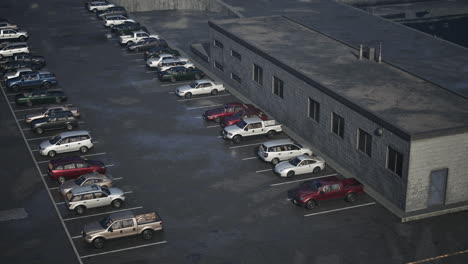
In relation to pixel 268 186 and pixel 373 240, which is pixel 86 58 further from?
pixel 373 240

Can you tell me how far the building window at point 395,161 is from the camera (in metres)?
52.0

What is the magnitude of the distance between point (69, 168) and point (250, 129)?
16207 millimetres

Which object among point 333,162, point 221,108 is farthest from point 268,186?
point 221,108

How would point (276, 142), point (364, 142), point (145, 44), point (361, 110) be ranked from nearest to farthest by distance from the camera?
point (361, 110) < point (364, 142) < point (276, 142) < point (145, 44)

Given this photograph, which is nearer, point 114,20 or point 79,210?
point 79,210

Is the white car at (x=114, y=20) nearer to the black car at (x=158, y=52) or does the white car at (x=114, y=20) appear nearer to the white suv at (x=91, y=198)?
the black car at (x=158, y=52)

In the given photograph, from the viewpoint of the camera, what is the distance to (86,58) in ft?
292

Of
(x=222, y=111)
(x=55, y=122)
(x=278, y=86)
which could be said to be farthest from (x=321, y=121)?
(x=55, y=122)

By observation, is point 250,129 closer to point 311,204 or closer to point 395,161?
point 311,204

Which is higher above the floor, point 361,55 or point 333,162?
point 361,55

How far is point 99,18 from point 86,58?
18.5 m

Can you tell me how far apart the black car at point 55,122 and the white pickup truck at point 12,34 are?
101 ft

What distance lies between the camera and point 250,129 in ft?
214

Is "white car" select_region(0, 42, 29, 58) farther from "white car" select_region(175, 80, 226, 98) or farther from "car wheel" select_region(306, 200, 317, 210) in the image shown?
"car wheel" select_region(306, 200, 317, 210)
